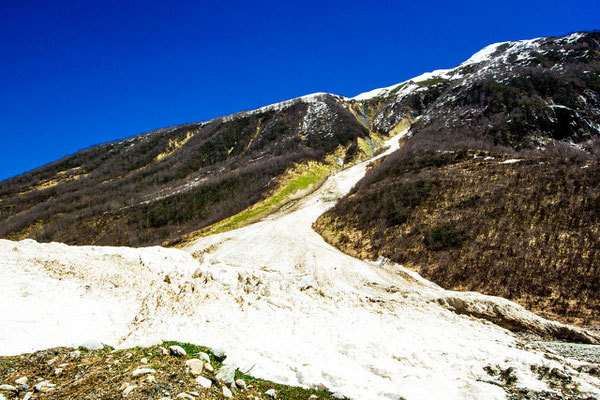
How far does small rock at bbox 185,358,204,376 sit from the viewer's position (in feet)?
24.9

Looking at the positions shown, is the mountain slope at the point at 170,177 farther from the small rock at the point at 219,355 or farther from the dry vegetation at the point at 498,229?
the small rock at the point at 219,355

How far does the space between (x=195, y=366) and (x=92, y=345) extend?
3.40 meters

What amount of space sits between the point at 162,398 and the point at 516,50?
174741 millimetres

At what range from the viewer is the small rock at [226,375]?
7.54 metres

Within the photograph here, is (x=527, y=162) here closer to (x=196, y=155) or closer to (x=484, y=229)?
(x=484, y=229)

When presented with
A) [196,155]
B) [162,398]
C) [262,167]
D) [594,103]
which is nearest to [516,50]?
[594,103]

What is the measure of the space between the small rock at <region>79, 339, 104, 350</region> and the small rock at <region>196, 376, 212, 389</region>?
367 cm

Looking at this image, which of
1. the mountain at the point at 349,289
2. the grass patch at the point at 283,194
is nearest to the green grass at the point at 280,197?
the grass patch at the point at 283,194

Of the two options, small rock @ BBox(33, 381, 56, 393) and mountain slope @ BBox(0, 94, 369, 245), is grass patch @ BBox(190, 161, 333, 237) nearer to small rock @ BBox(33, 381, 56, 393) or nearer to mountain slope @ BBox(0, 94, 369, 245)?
mountain slope @ BBox(0, 94, 369, 245)

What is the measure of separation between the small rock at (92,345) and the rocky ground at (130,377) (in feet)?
0.08

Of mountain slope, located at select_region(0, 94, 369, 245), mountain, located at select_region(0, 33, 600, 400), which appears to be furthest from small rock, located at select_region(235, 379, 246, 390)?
mountain slope, located at select_region(0, 94, 369, 245)

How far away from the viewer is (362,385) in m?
9.10

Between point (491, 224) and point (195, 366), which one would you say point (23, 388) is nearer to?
point (195, 366)

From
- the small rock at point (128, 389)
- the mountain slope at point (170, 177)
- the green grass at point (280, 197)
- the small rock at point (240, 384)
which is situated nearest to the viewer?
the small rock at point (128, 389)
